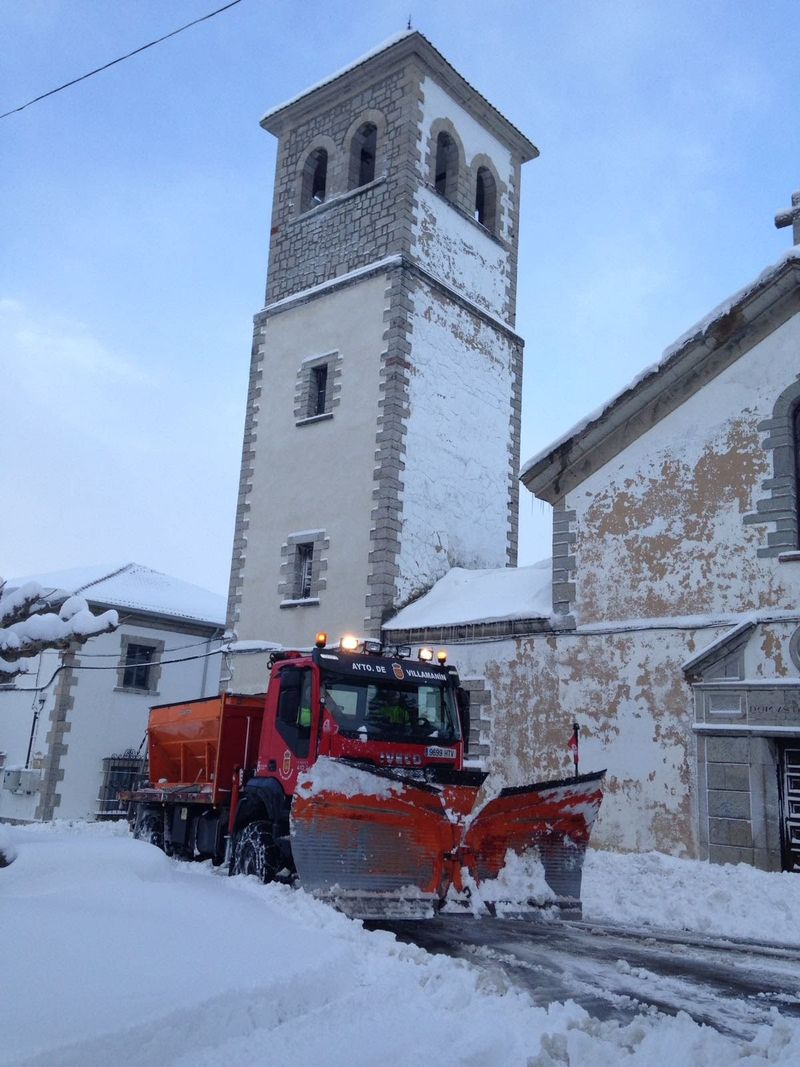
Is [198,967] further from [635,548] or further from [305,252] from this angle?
[305,252]

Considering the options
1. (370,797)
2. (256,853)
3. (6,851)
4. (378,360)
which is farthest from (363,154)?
(6,851)

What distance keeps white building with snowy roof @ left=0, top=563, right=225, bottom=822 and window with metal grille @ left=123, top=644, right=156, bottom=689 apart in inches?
1.1

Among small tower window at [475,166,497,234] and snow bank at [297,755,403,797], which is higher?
small tower window at [475,166,497,234]

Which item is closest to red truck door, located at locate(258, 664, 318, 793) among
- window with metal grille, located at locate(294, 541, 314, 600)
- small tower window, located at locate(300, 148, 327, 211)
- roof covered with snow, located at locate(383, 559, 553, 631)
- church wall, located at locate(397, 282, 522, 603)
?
roof covered with snow, located at locate(383, 559, 553, 631)

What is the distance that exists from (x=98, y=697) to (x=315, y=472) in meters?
9.31

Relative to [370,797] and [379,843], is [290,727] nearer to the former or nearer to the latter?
[370,797]

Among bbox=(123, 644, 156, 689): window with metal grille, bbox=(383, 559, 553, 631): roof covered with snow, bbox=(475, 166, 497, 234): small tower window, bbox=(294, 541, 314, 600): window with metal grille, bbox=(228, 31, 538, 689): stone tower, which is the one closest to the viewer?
bbox=(383, 559, 553, 631): roof covered with snow

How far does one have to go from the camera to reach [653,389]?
15.6 meters

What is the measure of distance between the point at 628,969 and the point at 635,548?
888 cm

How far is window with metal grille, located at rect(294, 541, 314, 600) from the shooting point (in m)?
20.8

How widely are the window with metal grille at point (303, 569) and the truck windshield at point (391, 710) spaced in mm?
10001

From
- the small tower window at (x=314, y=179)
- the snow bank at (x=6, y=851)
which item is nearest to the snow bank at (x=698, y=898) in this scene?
the snow bank at (x=6, y=851)

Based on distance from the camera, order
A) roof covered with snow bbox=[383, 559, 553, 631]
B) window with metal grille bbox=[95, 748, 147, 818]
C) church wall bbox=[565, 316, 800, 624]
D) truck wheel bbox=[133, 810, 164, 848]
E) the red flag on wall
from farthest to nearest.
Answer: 1. window with metal grille bbox=[95, 748, 147, 818]
2. roof covered with snow bbox=[383, 559, 553, 631]
3. the red flag on wall
4. truck wheel bbox=[133, 810, 164, 848]
5. church wall bbox=[565, 316, 800, 624]

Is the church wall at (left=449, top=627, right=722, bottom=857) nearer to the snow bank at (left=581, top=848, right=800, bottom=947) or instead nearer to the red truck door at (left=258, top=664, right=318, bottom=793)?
the snow bank at (left=581, top=848, right=800, bottom=947)
